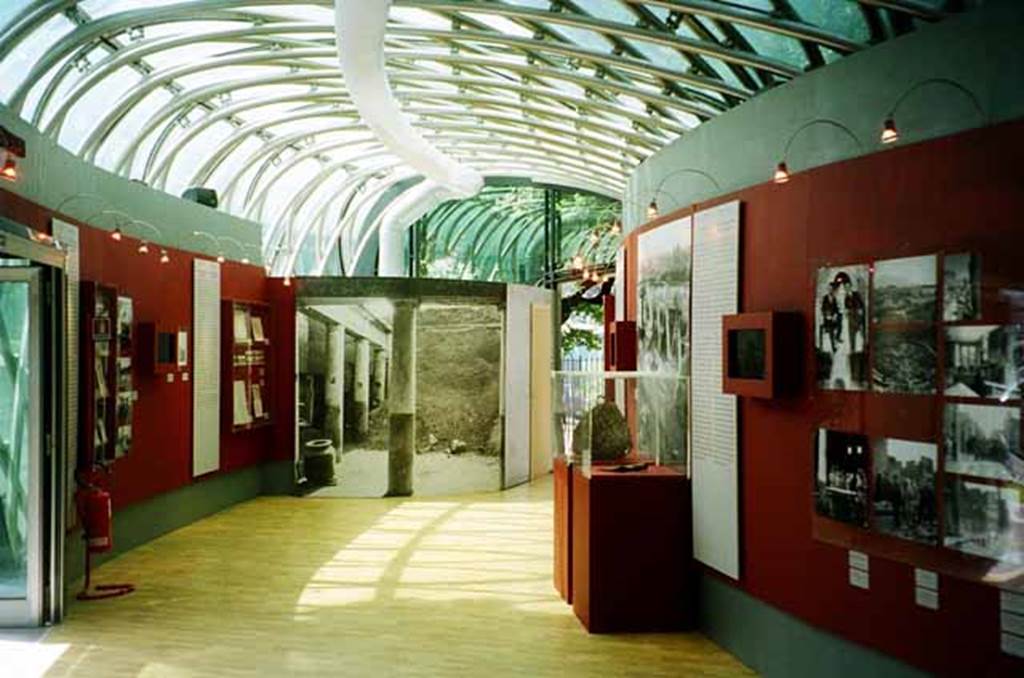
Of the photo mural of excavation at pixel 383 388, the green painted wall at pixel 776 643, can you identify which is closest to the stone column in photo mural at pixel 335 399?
the photo mural of excavation at pixel 383 388

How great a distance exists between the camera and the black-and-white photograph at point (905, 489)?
17.8ft

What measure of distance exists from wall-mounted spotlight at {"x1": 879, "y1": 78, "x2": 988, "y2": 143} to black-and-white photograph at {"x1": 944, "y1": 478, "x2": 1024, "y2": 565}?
1.91 m

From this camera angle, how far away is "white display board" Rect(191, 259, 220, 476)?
547 inches

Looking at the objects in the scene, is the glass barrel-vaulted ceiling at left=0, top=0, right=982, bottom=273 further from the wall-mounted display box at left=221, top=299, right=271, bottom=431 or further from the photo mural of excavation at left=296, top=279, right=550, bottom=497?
the photo mural of excavation at left=296, top=279, right=550, bottom=497

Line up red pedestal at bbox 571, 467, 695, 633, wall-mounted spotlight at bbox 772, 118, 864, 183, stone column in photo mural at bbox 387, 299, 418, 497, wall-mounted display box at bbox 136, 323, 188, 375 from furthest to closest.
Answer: stone column in photo mural at bbox 387, 299, 418, 497, wall-mounted display box at bbox 136, 323, 188, 375, red pedestal at bbox 571, 467, 695, 633, wall-mounted spotlight at bbox 772, 118, 864, 183

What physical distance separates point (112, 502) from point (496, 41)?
6.80 metres

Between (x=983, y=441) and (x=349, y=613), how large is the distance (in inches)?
234

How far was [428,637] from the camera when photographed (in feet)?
27.3

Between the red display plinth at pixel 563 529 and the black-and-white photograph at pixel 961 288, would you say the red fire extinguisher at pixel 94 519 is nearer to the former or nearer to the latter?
the red display plinth at pixel 563 529

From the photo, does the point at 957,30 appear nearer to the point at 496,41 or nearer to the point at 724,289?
the point at 724,289

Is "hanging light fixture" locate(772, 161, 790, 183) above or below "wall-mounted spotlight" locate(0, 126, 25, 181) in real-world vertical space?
below

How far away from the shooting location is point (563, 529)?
9461mm

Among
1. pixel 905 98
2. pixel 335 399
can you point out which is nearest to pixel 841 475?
pixel 905 98

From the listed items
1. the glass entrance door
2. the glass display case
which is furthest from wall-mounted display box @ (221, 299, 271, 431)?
the glass display case
